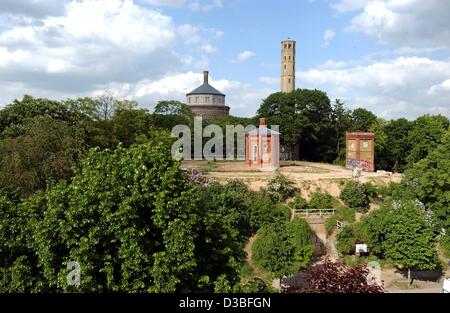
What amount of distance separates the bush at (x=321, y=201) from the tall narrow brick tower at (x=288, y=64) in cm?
4689

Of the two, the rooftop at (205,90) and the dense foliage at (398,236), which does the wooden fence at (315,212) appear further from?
the rooftop at (205,90)

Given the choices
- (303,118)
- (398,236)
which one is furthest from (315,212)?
(303,118)

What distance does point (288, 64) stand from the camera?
7725 cm

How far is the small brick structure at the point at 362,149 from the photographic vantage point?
4375 centimetres

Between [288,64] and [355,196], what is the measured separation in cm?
4829

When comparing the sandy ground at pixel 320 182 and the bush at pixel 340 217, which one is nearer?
the sandy ground at pixel 320 182

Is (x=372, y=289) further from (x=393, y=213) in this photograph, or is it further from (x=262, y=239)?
(x=393, y=213)

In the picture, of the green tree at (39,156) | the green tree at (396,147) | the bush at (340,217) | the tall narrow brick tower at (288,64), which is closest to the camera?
the green tree at (39,156)

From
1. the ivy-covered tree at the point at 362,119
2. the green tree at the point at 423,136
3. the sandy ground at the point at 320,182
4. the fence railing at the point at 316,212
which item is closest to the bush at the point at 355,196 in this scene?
the sandy ground at the point at 320,182

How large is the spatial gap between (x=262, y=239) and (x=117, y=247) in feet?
41.0

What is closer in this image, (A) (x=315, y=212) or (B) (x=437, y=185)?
(B) (x=437, y=185)

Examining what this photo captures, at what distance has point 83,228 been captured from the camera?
38.0 feet

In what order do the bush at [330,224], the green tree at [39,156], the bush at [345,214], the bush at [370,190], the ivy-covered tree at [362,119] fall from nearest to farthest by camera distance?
the green tree at [39,156]
the bush at [330,224]
the bush at [345,214]
the bush at [370,190]
the ivy-covered tree at [362,119]

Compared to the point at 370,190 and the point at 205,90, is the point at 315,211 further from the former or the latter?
the point at 205,90
